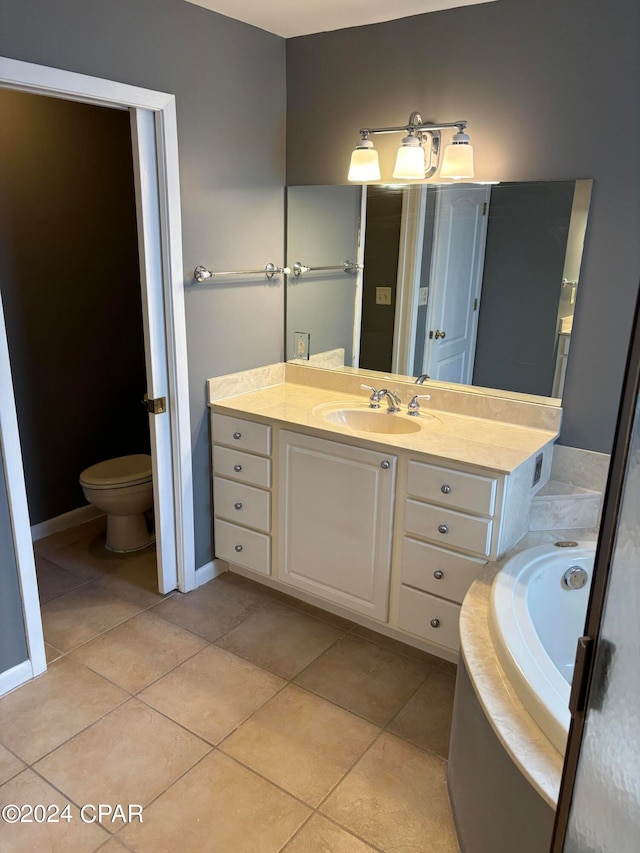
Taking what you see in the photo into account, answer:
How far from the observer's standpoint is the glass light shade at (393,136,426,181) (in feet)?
7.98

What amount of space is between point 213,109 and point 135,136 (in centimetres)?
40

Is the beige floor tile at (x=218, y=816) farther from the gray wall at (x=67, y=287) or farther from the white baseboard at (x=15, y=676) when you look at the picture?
the gray wall at (x=67, y=287)

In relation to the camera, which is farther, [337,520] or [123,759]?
[337,520]

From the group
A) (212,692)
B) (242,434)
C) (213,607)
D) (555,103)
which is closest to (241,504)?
(242,434)

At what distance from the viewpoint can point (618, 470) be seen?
2.55ft

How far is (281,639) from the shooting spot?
A: 258 centimetres

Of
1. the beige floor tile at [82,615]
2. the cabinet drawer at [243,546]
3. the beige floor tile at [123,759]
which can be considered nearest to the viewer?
the beige floor tile at [123,759]

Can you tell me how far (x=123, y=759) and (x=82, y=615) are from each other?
839 millimetres

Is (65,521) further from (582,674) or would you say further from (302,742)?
(582,674)

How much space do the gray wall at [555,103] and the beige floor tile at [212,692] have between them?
147 cm

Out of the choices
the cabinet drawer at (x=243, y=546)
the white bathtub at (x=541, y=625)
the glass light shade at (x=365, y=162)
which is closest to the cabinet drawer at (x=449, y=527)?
the white bathtub at (x=541, y=625)

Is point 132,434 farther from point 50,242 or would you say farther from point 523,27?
point 523,27

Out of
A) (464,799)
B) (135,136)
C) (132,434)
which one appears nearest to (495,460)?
(464,799)

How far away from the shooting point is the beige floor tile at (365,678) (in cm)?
225
